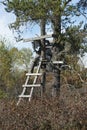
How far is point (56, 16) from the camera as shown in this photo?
14.1 metres

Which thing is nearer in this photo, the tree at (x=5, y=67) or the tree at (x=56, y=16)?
the tree at (x=56, y=16)

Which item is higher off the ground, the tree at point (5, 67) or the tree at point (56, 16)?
the tree at point (5, 67)

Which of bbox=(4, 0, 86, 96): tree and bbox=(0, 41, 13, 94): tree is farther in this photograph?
bbox=(0, 41, 13, 94): tree

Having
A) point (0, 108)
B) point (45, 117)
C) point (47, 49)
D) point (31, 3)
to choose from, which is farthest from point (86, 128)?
point (31, 3)

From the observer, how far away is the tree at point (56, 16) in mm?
13820

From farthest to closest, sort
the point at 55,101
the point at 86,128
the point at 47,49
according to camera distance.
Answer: the point at 47,49, the point at 55,101, the point at 86,128

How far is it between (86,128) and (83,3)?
945cm

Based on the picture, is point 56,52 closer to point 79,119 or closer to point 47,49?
point 47,49

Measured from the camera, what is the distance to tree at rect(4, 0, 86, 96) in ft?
45.3

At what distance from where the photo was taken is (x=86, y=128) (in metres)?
6.81

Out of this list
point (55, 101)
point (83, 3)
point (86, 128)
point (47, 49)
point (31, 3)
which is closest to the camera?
point (86, 128)

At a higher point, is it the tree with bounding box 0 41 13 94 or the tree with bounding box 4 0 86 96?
the tree with bounding box 0 41 13 94

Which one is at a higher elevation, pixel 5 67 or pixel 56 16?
pixel 5 67

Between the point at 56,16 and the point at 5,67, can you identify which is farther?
the point at 5,67
